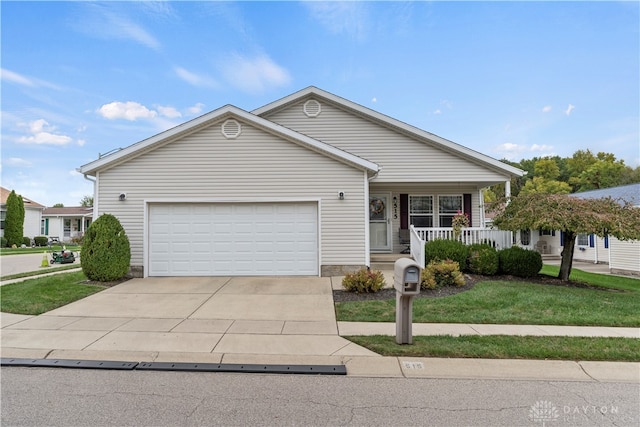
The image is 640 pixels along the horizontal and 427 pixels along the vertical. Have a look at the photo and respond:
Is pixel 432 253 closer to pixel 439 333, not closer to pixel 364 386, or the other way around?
pixel 439 333

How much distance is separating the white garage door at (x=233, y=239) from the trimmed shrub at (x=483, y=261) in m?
4.57

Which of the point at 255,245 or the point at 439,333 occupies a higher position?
the point at 255,245

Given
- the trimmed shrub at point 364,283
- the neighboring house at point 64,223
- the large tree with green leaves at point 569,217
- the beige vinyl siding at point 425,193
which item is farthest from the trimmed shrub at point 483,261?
the neighboring house at point 64,223

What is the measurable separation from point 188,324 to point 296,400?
3247 mm

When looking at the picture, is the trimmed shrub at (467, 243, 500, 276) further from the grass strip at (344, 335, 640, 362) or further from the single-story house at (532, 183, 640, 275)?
the grass strip at (344, 335, 640, 362)

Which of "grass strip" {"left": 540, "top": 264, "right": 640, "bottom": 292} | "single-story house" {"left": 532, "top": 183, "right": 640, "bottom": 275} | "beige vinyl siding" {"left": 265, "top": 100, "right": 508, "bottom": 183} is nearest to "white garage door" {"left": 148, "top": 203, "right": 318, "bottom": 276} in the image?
"beige vinyl siding" {"left": 265, "top": 100, "right": 508, "bottom": 183}

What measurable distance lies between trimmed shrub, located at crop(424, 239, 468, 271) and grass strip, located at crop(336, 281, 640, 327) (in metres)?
1.59

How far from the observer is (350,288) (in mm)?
8305

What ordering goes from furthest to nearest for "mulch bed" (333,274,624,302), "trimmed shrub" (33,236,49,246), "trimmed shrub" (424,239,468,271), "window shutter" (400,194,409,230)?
"trimmed shrub" (33,236,49,246) < "window shutter" (400,194,409,230) < "trimmed shrub" (424,239,468,271) < "mulch bed" (333,274,624,302)

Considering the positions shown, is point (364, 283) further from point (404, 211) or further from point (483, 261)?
point (404, 211)

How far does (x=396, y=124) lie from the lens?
13.0 metres

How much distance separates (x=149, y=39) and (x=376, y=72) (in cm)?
934

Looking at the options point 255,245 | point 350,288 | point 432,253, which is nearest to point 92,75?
point 255,245

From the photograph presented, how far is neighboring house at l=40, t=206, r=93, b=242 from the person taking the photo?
3630 cm
